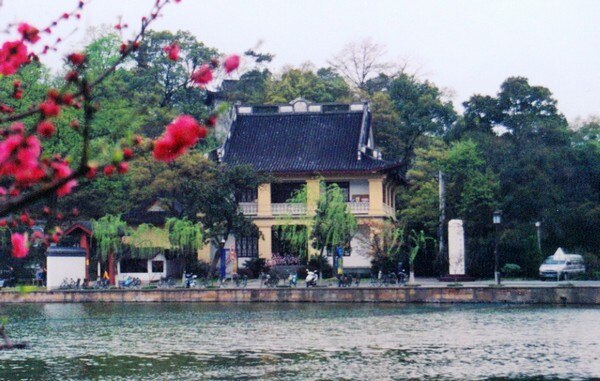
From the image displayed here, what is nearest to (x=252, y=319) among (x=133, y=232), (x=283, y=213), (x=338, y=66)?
(x=133, y=232)

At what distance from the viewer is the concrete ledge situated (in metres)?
36.8

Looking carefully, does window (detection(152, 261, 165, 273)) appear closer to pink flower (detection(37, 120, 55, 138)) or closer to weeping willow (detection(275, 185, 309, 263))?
weeping willow (detection(275, 185, 309, 263))

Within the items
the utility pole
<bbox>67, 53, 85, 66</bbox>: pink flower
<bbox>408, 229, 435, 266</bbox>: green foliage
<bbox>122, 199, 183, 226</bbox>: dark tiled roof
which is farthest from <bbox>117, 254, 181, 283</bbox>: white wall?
<bbox>67, 53, 85, 66</bbox>: pink flower

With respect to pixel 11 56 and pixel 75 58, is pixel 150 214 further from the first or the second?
pixel 75 58

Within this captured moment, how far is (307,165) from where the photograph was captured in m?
52.4

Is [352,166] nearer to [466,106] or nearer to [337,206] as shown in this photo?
[337,206]

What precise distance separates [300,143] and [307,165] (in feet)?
7.03

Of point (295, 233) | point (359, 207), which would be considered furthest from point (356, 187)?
point (295, 233)

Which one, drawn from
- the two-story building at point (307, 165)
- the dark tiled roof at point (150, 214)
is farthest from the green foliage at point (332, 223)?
the dark tiled roof at point (150, 214)

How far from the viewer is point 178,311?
3647cm

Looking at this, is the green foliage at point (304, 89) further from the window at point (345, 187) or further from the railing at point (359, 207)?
the railing at point (359, 207)

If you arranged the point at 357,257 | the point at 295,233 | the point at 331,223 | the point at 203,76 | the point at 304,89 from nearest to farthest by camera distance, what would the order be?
1. the point at 203,76
2. the point at 331,223
3. the point at 295,233
4. the point at 357,257
5. the point at 304,89

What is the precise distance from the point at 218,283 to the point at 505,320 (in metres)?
18.2

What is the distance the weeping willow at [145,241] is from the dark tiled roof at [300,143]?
6349 millimetres
